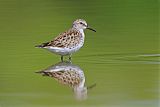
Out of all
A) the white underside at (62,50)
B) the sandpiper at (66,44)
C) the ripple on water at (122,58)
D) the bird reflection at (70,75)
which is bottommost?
the bird reflection at (70,75)

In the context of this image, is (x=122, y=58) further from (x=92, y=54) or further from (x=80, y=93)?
(x=80, y=93)

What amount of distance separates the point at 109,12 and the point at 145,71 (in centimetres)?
1006

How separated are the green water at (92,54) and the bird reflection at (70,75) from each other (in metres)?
0.12

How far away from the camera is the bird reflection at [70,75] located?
35.5 ft

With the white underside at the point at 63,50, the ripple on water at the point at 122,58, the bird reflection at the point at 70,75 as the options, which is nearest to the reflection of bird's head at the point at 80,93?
the bird reflection at the point at 70,75

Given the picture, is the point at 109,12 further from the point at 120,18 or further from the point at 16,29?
the point at 16,29

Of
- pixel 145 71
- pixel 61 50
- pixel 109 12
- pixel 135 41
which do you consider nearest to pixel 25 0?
pixel 109 12

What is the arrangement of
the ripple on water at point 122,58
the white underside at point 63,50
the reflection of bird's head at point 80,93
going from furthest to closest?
the white underside at point 63,50 → the ripple on water at point 122,58 → the reflection of bird's head at point 80,93

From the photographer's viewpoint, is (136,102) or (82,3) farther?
(82,3)

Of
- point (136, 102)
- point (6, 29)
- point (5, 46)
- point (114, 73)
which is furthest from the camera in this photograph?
point (6, 29)

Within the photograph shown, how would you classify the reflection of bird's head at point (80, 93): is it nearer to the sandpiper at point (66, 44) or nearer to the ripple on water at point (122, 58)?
the ripple on water at point (122, 58)

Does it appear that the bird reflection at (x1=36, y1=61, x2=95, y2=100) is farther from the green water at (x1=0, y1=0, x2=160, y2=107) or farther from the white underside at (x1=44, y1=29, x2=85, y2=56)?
the white underside at (x1=44, y1=29, x2=85, y2=56)

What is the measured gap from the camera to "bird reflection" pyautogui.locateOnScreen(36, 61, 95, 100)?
1083 centimetres

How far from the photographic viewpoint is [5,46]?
15.5 metres
